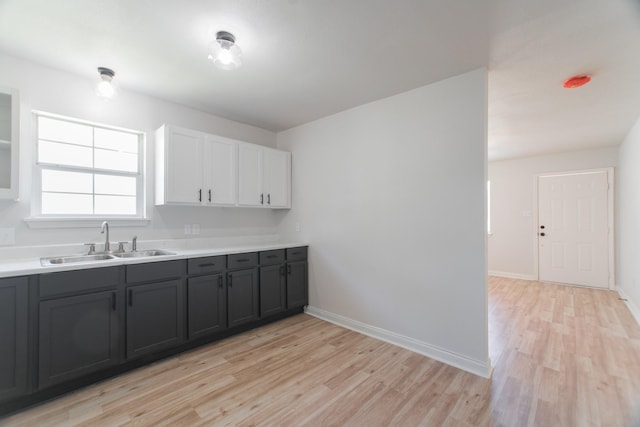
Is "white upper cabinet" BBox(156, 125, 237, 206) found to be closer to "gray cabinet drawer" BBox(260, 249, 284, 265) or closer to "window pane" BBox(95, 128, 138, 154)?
"window pane" BBox(95, 128, 138, 154)

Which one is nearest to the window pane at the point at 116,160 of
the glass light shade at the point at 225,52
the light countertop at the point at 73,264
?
the light countertop at the point at 73,264

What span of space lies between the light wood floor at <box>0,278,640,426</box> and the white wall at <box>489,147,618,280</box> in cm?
250

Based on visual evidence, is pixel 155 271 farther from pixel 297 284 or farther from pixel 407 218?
pixel 407 218

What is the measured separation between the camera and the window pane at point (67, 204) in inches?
93.4

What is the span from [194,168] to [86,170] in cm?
91

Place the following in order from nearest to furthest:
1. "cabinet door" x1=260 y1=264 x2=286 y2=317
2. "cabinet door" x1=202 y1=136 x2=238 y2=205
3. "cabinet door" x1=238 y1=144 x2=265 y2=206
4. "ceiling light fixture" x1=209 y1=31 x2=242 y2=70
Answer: "ceiling light fixture" x1=209 y1=31 x2=242 y2=70 → "cabinet door" x1=202 y1=136 x2=238 y2=205 → "cabinet door" x1=260 y1=264 x2=286 y2=317 → "cabinet door" x1=238 y1=144 x2=265 y2=206

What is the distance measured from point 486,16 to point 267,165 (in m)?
2.62

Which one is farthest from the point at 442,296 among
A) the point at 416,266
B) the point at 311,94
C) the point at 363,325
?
the point at 311,94

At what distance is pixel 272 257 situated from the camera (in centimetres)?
328

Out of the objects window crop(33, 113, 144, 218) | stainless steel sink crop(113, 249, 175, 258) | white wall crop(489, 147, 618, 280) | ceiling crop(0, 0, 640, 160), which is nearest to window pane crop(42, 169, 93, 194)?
window crop(33, 113, 144, 218)

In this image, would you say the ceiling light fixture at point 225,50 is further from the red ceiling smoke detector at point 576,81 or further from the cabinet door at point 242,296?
the red ceiling smoke detector at point 576,81

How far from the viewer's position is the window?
237cm

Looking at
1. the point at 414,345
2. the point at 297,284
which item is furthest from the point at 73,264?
the point at 414,345

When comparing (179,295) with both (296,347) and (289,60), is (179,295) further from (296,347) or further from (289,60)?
(289,60)
